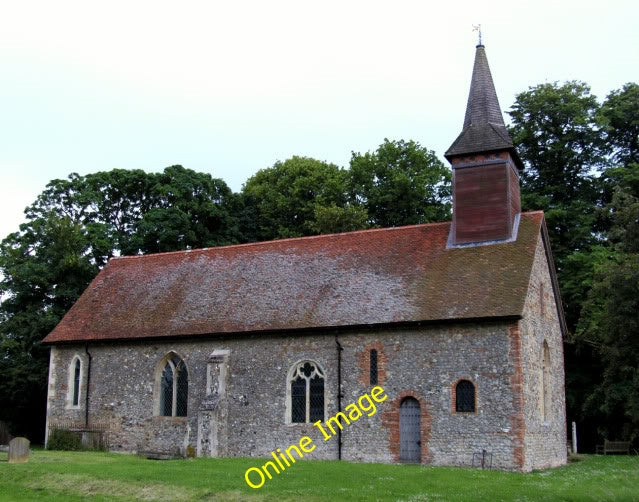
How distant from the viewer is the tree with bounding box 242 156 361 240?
164 ft

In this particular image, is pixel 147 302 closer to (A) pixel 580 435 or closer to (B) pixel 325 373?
(B) pixel 325 373

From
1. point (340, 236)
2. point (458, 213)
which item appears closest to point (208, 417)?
point (340, 236)

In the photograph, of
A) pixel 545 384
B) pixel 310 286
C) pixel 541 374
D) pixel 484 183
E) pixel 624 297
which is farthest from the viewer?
pixel 310 286

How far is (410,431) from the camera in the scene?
83.1 ft

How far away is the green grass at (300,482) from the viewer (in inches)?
700

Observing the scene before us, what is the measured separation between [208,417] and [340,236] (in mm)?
9567

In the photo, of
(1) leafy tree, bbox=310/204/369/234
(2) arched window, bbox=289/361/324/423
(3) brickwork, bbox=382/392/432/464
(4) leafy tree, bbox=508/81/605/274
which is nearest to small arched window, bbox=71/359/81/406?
(2) arched window, bbox=289/361/324/423

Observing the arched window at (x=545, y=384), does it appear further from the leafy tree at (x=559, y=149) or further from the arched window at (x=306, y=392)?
the leafy tree at (x=559, y=149)

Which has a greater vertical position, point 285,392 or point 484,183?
point 484,183

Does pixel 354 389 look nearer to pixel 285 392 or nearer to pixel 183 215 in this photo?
pixel 285 392

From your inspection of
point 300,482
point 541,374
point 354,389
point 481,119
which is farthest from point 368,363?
A: point 481,119

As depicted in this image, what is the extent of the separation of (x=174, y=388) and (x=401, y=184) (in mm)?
22745

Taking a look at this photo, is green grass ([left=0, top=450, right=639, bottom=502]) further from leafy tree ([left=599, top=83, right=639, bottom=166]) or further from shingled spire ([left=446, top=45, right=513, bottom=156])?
leafy tree ([left=599, top=83, right=639, bottom=166])

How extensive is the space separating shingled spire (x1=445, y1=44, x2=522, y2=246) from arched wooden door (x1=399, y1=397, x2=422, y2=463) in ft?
22.4
